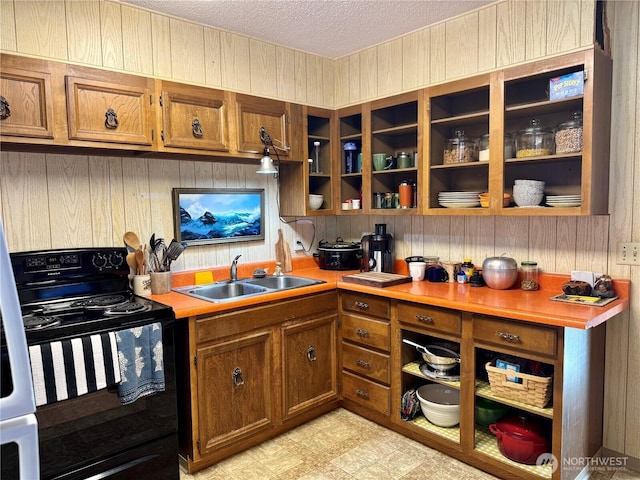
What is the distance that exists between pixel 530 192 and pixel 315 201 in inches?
56.8

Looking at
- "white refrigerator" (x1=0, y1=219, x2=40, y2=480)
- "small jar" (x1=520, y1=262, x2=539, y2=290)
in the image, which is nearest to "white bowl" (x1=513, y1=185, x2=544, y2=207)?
"small jar" (x1=520, y1=262, x2=539, y2=290)

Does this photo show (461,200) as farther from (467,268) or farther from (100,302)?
(100,302)

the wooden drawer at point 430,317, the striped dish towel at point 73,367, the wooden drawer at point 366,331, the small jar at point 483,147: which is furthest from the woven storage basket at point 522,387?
the striped dish towel at point 73,367

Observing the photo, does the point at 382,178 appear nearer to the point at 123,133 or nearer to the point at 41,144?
the point at 123,133

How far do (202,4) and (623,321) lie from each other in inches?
109

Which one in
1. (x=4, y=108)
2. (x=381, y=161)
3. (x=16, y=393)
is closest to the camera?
(x=16, y=393)

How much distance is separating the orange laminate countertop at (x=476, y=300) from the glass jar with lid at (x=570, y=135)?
28.0 inches

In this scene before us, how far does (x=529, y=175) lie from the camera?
252cm

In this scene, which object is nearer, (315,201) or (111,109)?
(111,109)

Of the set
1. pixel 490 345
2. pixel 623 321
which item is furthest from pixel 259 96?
pixel 623 321

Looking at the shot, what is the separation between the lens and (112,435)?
1909 mm

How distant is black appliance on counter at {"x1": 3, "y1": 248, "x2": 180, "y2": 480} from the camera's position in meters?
1.76

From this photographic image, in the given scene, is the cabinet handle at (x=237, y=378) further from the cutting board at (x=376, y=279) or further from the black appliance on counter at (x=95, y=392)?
the cutting board at (x=376, y=279)

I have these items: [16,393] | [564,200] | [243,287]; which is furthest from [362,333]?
[16,393]
